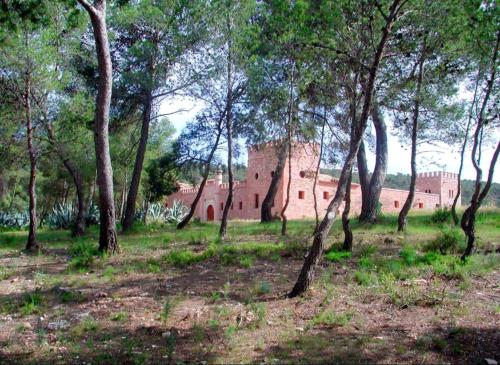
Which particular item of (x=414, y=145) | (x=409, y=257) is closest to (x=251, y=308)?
(x=409, y=257)

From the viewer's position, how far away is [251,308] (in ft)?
17.0

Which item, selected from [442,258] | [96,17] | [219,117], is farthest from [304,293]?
[219,117]

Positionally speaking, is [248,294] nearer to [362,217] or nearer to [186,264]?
[186,264]

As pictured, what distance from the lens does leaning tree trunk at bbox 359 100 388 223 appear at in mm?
13680

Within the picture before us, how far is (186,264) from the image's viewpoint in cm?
800

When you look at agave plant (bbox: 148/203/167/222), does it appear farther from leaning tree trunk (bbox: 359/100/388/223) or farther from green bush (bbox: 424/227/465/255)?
green bush (bbox: 424/227/465/255)

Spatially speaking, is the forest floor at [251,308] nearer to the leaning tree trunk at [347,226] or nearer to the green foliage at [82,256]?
the green foliage at [82,256]

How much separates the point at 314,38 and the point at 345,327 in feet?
14.9

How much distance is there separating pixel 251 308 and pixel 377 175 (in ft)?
31.1

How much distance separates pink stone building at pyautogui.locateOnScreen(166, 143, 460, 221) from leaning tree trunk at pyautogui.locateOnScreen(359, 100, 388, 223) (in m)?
10.1

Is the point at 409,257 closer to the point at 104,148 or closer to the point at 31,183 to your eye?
the point at 104,148

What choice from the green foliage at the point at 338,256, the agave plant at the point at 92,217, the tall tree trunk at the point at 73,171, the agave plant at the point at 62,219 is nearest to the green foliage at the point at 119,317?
the green foliage at the point at 338,256

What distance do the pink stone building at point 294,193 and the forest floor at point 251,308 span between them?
1649cm

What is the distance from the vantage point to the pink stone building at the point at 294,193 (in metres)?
27.6
